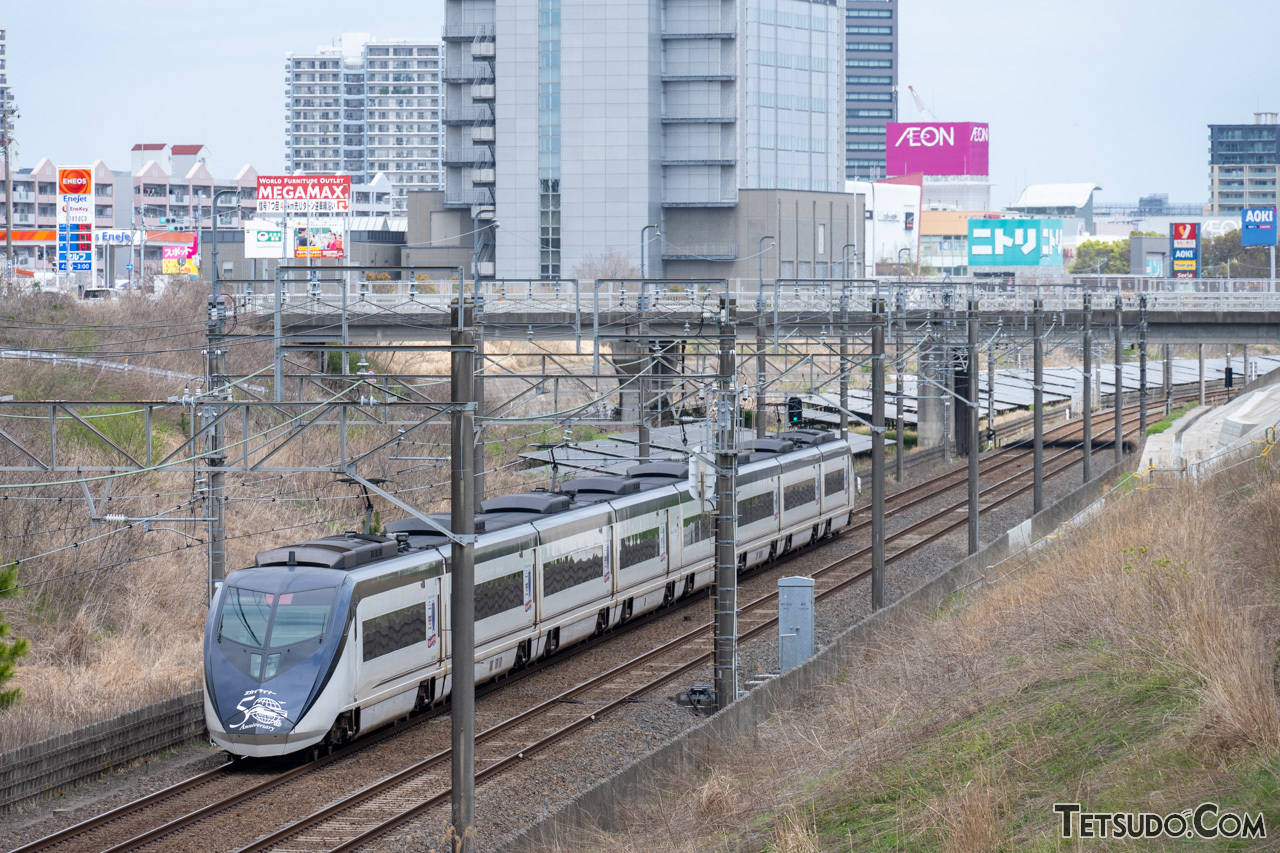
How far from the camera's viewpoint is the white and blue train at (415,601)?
16.9m

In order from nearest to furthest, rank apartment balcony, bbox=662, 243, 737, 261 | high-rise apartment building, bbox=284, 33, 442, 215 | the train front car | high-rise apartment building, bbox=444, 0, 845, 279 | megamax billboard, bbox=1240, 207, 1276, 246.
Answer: the train front car < megamax billboard, bbox=1240, 207, 1276, 246 < high-rise apartment building, bbox=444, 0, 845, 279 < apartment balcony, bbox=662, 243, 737, 261 < high-rise apartment building, bbox=284, 33, 442, 215

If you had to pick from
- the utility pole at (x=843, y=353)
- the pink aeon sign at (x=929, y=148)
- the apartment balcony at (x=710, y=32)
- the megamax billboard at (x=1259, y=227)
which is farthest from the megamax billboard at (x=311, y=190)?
the pink aeon sign at (x=929, y=148)

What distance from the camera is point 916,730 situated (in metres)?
14.4

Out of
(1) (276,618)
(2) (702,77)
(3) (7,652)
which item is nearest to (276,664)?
(1) (276,618)

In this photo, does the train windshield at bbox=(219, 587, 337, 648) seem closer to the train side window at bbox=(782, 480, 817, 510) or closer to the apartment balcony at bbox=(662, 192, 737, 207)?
the train side window at bbox=(782, 480, 817, 510)

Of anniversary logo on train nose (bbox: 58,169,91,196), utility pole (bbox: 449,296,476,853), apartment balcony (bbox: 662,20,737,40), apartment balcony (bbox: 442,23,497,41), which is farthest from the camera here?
apartment balcony (bbox: 442,23,497,41)

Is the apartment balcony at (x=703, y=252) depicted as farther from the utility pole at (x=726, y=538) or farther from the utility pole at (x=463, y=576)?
the utility pole at (x=463, y=576)

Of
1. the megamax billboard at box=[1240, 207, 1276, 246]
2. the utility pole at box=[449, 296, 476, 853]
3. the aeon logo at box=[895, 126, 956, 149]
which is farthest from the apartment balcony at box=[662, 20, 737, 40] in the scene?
the utility pole at box=[449, 296, 476, 853]

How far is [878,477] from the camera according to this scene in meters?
26.0

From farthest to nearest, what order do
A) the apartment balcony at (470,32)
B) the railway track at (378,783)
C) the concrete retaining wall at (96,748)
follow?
the apartment balcony at (470,32)
the concrete retaining wall at (96,748)
the railway track at (378,783)

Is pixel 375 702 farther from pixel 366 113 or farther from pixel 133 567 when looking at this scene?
pixel 366 113

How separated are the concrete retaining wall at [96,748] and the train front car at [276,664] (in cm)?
122

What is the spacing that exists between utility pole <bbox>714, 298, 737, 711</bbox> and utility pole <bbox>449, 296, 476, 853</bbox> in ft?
18.8

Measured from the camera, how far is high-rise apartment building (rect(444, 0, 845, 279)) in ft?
318
